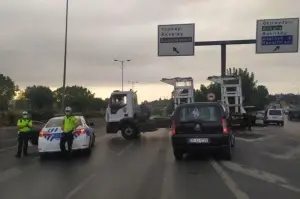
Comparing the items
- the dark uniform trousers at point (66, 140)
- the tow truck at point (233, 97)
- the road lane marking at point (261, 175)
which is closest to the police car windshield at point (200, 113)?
the road lane marking at point (261, 175)

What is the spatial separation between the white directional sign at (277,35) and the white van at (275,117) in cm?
1840

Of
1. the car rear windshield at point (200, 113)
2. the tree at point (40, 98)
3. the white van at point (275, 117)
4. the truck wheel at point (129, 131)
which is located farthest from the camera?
the tree at point (40, 98)

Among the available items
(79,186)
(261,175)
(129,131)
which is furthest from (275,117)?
(79,186)

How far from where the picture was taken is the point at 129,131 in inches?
986

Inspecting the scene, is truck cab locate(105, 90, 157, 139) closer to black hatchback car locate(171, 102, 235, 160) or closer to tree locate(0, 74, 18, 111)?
black hatchback car locate(171, 102, 235, 160)

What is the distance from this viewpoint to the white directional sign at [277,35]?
3070 centimetres

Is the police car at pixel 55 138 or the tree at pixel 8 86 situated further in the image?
the tree at pixel 8 86

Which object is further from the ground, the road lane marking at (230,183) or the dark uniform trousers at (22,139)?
the dark uniform trousers at (22,139)

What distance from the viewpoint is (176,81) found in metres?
30.2

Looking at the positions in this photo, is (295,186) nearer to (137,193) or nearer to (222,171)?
(222,171)

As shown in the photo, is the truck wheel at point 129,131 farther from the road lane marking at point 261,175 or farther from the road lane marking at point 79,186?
the road lane marking at point 79,186

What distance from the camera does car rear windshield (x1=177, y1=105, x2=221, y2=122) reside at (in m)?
14.6

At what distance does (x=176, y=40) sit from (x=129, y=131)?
9.35 metres

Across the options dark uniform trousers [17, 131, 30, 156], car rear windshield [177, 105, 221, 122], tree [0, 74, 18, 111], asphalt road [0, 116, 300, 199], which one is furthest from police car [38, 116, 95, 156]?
tree [0, 74, 18, 111]
